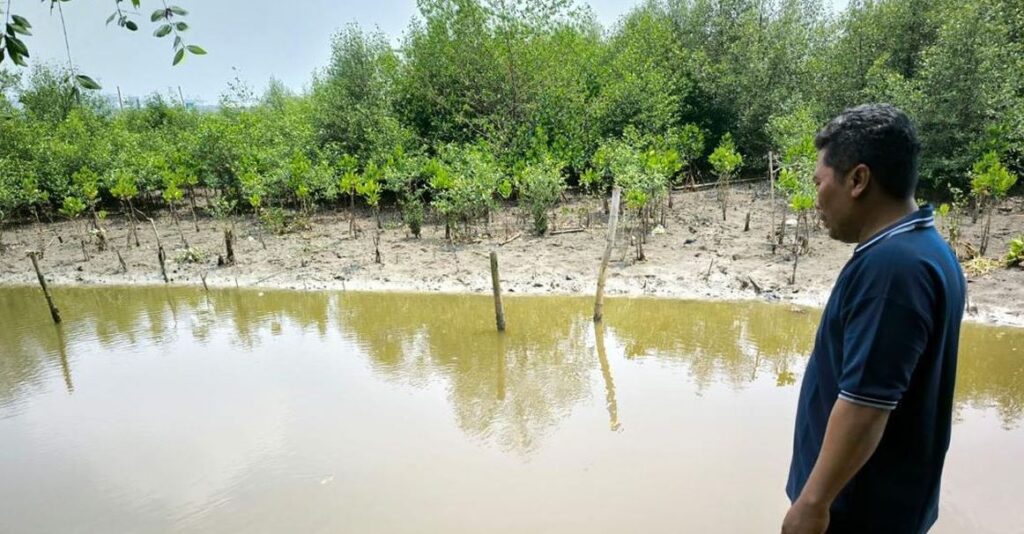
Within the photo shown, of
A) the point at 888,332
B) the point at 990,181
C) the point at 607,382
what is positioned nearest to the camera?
the point at 888,332

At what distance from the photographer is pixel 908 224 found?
1.48 metres

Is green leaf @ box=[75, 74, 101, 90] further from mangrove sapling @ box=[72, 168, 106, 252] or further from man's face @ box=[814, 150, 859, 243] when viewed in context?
mangrove sapling @ box=[72, 168, 106, 252]

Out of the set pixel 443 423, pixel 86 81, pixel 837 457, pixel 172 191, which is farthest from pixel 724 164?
pixel 172 191

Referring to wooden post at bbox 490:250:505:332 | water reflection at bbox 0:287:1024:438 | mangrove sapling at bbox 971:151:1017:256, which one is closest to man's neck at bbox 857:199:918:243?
water reflection at bbox 0:287:1024:438

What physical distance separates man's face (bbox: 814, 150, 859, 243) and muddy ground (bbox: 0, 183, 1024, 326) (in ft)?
30.2

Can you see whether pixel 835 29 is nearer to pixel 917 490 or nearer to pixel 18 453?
pixel 917 490

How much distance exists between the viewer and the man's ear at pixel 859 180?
62.7 inches

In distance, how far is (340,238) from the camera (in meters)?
15.5

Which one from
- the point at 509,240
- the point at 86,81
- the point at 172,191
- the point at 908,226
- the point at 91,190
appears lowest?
the point at 509,240

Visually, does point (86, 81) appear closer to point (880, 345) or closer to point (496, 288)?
point (880, 345)

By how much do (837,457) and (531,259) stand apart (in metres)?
11.4

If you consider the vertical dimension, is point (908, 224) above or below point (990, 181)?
above

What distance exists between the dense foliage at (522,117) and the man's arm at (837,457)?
38.5 feet

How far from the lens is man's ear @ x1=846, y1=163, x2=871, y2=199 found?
159 cm
